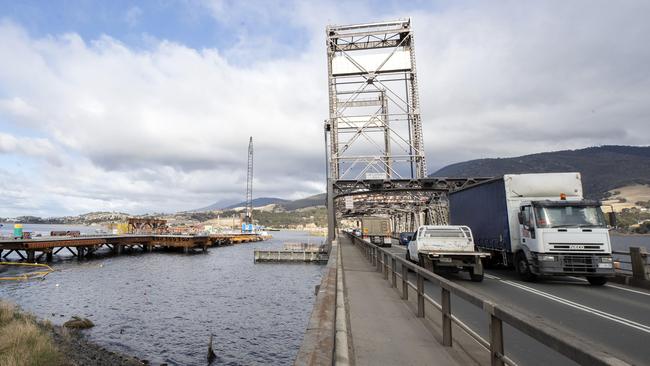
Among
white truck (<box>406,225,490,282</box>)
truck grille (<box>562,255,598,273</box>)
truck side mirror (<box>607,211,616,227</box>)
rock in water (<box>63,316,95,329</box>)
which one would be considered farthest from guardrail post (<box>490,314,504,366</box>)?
rock in water (<box>63,316,95,329</box>)

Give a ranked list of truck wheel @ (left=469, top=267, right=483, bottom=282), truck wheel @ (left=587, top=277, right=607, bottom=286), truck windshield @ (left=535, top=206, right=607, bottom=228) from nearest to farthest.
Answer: truck windshield @ (left=535, top=206, right=607, bottom=228) < truck wheel @ (left=587, top=277, right=607, bottom=286) < truck wheel @ (left=469, top=267, right=483, bottom=282)

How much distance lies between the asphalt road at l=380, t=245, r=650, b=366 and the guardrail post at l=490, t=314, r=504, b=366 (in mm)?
560

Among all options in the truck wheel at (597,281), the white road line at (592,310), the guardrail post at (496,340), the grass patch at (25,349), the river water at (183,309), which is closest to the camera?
the guardrail post at (496,340)

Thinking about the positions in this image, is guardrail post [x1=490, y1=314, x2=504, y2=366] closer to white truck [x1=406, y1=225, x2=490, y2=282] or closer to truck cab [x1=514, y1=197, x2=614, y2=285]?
white truck [x1=406, y1=225, x2=490, y2=282]

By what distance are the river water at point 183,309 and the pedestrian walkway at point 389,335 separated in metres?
6.67

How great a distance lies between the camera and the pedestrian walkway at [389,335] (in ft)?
17.9

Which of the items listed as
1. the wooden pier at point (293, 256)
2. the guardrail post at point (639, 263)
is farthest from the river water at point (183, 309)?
the guardrail post at point (639, 263)

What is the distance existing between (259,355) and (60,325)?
428 inches

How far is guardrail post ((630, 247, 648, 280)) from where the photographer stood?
42.8ft

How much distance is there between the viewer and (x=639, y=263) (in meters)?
13.2

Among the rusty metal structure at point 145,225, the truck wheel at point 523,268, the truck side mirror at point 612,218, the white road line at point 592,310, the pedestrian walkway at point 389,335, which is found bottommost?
the white road line at point 592,310

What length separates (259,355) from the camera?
49.2 feet

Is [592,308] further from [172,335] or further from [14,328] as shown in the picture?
[14,328]

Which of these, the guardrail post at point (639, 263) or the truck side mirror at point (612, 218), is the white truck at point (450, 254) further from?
the guardrail post at point (639, 263)
